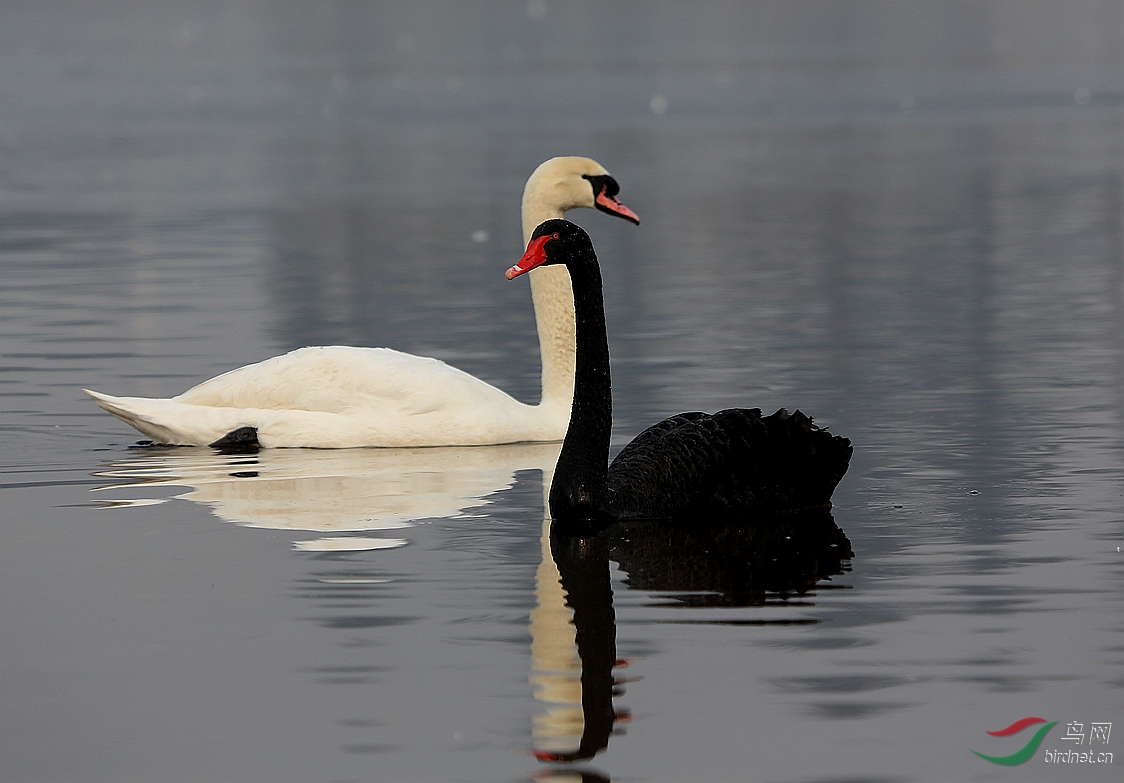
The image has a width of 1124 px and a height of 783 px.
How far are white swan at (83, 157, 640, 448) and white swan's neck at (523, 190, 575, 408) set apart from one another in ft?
1.02

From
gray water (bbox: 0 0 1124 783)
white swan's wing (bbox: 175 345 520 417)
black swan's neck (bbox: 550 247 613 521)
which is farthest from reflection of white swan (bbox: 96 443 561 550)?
black swan's neck (bbox: 550 247 613 521)

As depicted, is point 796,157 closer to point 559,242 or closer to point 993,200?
point 993,200

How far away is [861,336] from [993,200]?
13594 mm

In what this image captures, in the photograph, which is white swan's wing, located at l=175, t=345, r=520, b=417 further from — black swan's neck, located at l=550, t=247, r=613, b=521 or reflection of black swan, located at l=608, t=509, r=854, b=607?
reflection of black swan, located at l=608, t=509, r=854, b=607

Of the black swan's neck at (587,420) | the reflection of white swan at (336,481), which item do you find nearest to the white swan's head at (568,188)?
the reflection of white swan at (336,481)

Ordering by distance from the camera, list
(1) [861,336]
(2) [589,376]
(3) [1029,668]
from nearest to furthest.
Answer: (3) [1029,668] < (2) [589,376] < (1) [861,336]

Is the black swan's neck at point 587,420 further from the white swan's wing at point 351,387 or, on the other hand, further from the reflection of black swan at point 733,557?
the white swan's wing at point 351,387

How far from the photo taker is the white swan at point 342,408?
12031 millimetres

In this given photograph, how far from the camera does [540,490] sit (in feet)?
35.7

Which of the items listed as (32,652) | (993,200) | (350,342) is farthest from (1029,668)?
(993,200)

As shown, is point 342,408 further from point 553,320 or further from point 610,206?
point 610,206

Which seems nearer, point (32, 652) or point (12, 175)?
point (32, 652)

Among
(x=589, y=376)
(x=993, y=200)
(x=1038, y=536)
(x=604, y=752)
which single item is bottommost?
(x=604, y=752)

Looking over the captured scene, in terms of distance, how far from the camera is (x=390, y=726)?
6570mm
